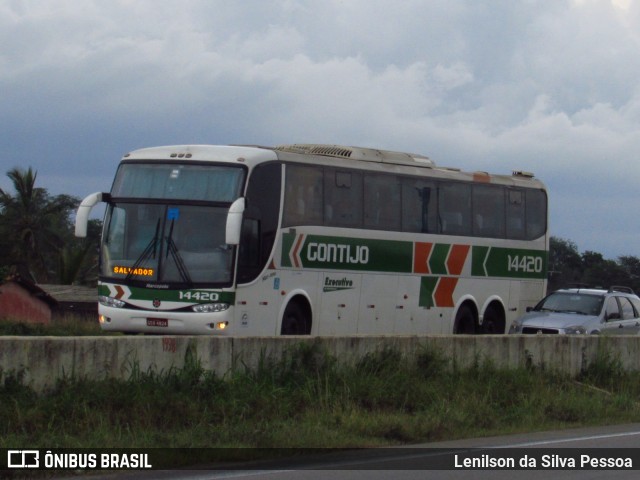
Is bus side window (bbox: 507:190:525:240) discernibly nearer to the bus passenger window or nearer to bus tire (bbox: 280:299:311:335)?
the bus passenger window

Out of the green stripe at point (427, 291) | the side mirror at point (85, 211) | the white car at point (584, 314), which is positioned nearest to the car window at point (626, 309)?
the white car at point (584, 314)

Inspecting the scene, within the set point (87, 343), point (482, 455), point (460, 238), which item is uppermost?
point (460, 238)

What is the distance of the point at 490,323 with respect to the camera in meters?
28.6

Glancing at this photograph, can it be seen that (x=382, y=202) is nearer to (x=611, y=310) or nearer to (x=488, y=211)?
(x=488, y=211)

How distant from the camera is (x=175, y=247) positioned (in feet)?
70.3

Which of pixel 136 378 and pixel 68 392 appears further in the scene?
pixel 136 378

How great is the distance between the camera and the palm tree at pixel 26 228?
216ft

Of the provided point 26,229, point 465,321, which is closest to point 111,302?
point 465,321

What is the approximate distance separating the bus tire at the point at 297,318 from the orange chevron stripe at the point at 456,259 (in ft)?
15.4

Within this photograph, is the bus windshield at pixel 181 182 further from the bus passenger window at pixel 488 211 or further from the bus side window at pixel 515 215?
the bus side window at pixel 515 215

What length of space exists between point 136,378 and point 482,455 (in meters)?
3.72

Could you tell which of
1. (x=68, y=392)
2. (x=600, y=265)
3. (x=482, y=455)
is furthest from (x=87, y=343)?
(x=600, y=265)

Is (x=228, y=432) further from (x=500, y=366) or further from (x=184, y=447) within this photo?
(x=500, y=366)

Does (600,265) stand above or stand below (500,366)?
above
